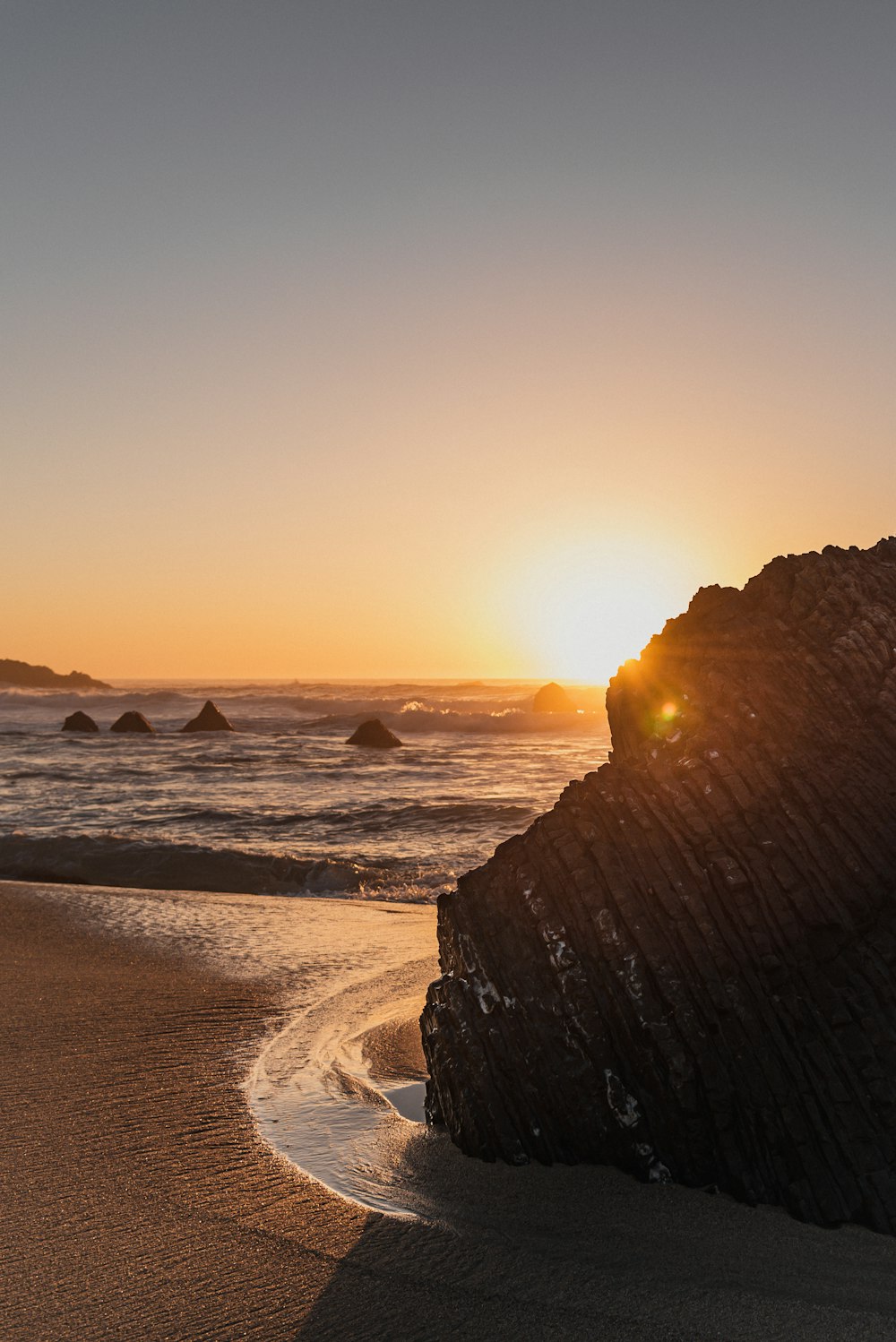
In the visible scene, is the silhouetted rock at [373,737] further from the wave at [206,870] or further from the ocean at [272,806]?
the wave at [206,870]

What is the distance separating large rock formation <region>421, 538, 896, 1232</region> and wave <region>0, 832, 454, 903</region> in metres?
6.18

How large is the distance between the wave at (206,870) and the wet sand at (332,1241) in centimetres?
536

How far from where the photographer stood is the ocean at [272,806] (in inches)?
419

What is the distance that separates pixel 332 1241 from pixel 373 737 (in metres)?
27.5

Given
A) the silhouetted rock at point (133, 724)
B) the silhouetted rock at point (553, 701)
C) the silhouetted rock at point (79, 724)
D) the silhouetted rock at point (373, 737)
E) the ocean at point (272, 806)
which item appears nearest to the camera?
the ocean at point (272, 806)

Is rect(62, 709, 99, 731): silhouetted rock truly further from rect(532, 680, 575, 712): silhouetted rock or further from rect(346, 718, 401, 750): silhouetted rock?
rect(532, 680, 575, 712): silhouetted rock

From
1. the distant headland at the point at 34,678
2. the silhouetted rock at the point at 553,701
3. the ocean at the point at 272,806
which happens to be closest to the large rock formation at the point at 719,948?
the ocean at the point at 272,806

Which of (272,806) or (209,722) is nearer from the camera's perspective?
(272,806)

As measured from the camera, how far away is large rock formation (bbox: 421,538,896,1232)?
2.94 meters

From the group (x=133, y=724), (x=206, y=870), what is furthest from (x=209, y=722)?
(x=206, y=870)

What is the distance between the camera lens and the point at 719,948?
3.07 meters

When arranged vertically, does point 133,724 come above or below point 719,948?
below

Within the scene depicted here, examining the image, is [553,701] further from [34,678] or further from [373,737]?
[34,678]

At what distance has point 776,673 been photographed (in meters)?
3.56
